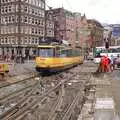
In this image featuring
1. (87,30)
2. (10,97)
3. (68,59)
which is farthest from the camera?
(87,30)

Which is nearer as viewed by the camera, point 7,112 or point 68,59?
point 7,112

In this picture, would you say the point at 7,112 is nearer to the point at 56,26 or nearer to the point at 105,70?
the point at 105,70

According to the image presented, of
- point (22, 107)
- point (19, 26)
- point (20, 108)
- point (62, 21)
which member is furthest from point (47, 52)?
point (62, 21)

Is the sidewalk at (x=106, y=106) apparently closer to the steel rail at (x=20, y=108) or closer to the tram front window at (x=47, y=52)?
the steel rail at (x=20, y=108)

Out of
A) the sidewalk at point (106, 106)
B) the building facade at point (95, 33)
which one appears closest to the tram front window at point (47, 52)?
the sidewalk at point (106, 106)

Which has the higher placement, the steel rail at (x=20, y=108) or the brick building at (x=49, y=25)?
the brick building at (x=49, y=25)

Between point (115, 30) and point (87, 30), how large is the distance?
284 feet

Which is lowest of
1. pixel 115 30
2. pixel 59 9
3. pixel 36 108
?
pixel 36 108

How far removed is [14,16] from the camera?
318ft

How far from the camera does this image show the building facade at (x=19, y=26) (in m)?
96.4

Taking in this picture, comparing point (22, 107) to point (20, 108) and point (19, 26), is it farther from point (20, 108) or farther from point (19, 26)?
point (19, 26)

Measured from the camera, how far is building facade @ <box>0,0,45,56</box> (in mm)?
96438

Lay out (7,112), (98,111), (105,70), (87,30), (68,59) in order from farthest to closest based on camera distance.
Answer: (87,30) → (68,59) → (105,70) → (7,112) → (98,111)

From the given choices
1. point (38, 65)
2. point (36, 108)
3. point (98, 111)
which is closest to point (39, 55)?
point (38, 65)
